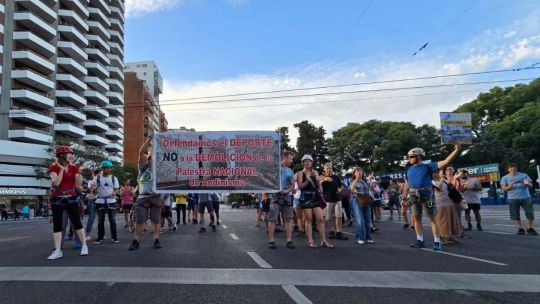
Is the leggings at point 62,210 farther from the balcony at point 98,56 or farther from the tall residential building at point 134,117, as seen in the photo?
the tall residential building at point 134,117

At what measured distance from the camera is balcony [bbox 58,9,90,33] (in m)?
67.3

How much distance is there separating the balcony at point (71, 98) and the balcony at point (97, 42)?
12.5m

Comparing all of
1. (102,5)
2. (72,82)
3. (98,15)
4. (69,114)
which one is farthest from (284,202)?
(102,5)

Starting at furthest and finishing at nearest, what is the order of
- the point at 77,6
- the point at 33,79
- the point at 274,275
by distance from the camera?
the point at 77,6 → the point at 33,79 → the point at 274,275

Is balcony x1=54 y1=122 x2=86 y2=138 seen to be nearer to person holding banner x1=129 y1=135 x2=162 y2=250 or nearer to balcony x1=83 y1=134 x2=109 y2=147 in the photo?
balcony x1=83 y1=134 x2=109 y2=147

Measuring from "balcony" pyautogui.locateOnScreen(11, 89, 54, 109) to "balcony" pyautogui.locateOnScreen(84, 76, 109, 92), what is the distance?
15.1 metres

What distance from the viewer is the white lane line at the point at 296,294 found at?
437cm

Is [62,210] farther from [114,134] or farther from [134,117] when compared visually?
[134,117]

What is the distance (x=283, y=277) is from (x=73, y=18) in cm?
7315

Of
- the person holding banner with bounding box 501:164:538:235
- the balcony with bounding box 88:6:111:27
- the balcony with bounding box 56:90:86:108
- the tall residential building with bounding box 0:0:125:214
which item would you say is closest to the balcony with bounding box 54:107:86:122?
the tall residential building with bounding box 0:0:125:214

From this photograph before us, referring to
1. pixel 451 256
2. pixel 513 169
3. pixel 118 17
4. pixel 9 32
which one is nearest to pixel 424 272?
pixel 451 256

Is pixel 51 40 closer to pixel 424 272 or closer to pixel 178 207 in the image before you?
Result: pixel 178 207

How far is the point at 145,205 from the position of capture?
8711mm

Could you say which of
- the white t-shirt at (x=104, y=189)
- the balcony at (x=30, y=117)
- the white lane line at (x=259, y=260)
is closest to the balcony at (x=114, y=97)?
the balcony at (x=30, y=117)
